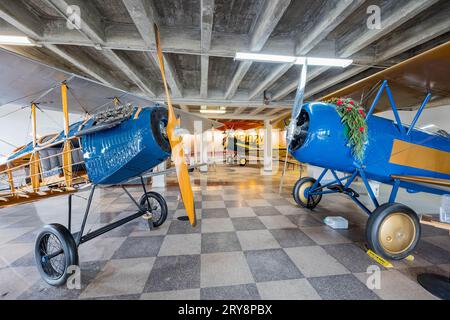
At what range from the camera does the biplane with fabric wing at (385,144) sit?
193 cm

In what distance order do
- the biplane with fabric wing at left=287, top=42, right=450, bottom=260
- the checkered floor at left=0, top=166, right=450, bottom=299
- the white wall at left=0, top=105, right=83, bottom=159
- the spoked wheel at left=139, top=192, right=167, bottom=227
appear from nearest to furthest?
the checkered floor at left=0, top=166, right=450, bottom=299, the biplane with fabric wing at left=287, top=42, right=450, bottom=260, the spoked wheel at left=139, top=192, right=167, bottom=227, the white wall at left=0, top=105, right=83, bottom=159

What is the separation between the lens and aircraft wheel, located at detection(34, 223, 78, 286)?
1538 millimetres

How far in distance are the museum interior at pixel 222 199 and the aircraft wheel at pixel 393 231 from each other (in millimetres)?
17

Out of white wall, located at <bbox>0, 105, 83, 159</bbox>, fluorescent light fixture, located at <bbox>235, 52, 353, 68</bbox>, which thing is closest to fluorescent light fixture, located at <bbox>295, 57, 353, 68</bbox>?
fluorescent light fixture, located at <bbox>235, 52, 353, 68</bbox>

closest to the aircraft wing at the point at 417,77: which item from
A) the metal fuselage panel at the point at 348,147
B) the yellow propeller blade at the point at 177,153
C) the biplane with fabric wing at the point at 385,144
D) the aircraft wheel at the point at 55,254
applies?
the biplane with fabric wing at the point at 385,144

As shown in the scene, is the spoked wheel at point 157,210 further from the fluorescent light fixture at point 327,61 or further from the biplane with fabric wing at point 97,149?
the fluorescent light fixture at point 327,61

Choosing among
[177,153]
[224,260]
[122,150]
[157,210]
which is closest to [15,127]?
[157,210]

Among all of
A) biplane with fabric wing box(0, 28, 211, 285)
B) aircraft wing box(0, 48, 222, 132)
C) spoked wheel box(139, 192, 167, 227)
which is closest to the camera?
biplane with fabric wing box(0, 28, 211, 285)

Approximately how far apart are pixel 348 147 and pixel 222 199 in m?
2.97

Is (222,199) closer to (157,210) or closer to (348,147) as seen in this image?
(157,210)

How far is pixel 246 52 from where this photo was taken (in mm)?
3301

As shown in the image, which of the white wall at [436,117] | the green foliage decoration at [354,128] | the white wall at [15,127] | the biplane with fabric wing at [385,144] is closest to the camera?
the biplane with fabric wing at [385,144]

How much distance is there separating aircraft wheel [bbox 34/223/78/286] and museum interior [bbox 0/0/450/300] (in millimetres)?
15

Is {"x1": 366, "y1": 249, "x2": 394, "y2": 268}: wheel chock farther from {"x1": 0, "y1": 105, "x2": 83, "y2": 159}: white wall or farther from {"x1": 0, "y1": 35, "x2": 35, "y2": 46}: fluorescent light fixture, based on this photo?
{"x1": 0, "y1": 105, "x2": 83, "y2": 159}: white wall
